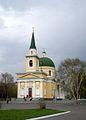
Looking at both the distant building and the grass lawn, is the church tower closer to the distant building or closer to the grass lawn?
the distant building

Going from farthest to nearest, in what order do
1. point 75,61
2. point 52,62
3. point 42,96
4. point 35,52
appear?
point 52,62, point 35,52, point 42,96, point 75,61

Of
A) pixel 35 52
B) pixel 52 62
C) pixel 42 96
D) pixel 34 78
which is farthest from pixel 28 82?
pixel 52 62

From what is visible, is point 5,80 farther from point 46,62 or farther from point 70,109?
point 70,109

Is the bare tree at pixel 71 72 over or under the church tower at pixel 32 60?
under

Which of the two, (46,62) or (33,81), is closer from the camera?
(33,81)

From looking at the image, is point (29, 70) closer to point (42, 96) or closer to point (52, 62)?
point (42, 96)

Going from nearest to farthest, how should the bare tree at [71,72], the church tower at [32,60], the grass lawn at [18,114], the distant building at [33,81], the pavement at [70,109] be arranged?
the grass lawn at [18,114]
the pavement at [70,109]
the bare tree at [71,72]
the distant building at [33,81]
the church tower at [32,60]

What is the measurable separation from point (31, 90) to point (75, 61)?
23.2 metres

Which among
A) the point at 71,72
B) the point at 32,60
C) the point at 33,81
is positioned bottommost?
the point at 33,81

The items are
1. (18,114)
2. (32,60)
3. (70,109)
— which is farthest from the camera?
(32,60)

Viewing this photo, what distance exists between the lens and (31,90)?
62.2m

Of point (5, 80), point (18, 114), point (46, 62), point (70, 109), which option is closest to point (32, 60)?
point (46, 62)

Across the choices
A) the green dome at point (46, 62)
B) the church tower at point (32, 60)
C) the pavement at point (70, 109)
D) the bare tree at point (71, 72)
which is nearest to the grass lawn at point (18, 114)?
the pavement at point (70, 109)

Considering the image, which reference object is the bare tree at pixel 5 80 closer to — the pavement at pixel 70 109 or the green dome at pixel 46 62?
Result: the green dome at pixel 46 62
